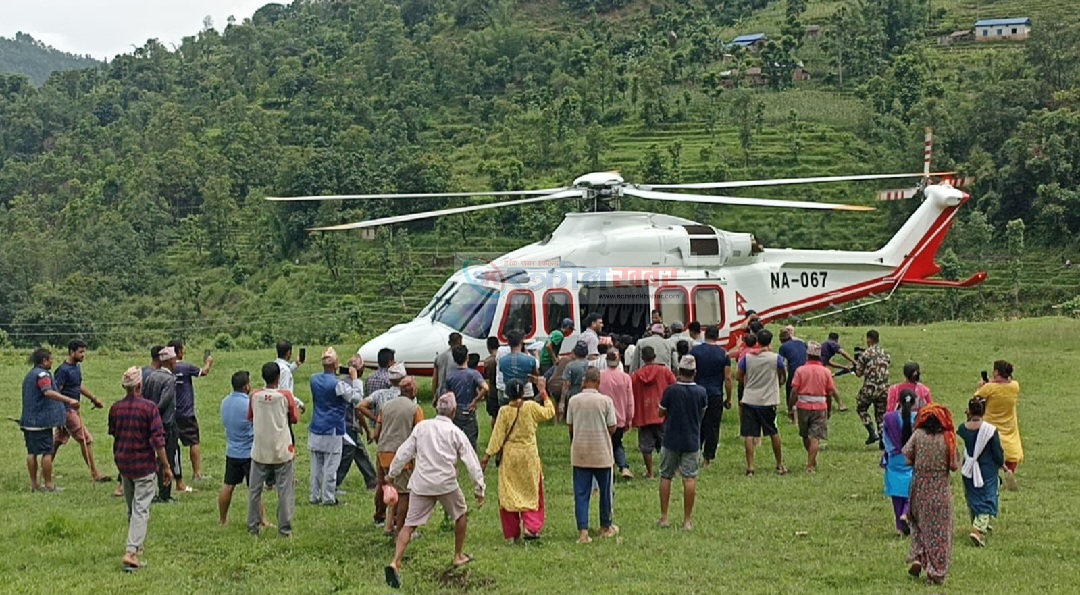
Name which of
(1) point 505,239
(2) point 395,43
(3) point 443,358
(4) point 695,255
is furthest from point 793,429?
(2) point 395,43

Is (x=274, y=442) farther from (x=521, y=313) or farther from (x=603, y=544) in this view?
(x=521, y=313)

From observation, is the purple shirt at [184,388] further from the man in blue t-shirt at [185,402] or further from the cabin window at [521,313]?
the cabin window at [521,313]

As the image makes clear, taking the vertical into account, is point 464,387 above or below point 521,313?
below

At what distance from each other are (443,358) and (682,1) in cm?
8073

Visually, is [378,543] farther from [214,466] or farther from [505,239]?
[505,239]

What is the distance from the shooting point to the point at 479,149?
190ft

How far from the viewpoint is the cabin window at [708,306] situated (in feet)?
49.7

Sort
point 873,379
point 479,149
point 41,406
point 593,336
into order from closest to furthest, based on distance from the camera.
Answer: point 41,406
point 873,379
point 593,336
point 479,149

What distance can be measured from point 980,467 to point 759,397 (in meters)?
2.86

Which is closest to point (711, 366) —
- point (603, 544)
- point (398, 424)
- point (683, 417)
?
point (683, 417)

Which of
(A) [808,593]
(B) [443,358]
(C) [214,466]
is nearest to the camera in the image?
(A) [808,593]

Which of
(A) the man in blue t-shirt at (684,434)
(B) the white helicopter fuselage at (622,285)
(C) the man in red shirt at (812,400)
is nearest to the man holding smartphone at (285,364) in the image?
(A) the man in blue t-shirt at (684,434)

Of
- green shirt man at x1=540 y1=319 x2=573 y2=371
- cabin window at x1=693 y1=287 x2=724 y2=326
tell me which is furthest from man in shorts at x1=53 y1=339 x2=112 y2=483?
cabin window at x1=693 y1=287 x2=724 y2=326

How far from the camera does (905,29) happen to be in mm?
65875
